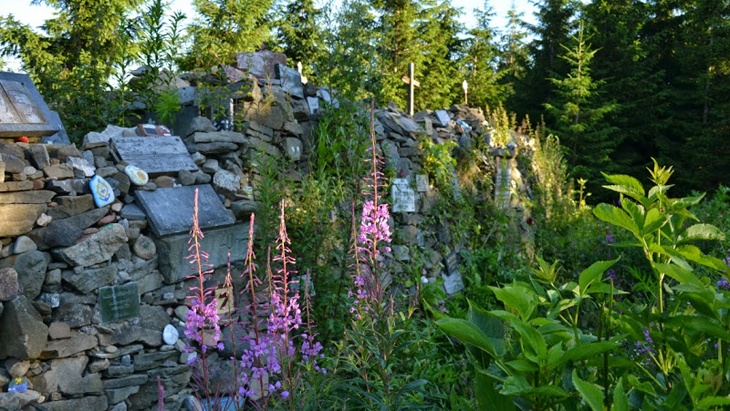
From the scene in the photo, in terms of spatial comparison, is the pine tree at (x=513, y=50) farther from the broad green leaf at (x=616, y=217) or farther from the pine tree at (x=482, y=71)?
the broad green leaf at (x=616, y=217)

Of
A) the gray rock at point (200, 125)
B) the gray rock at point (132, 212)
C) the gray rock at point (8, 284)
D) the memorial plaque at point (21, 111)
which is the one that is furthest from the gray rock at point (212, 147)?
the gray rock at point (8, 284)

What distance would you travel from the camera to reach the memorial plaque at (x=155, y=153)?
15.5ft

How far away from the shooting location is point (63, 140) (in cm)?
473

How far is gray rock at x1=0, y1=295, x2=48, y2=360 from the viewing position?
374 cm

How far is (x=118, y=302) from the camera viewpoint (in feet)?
13.7

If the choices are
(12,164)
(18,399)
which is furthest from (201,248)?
(18,399)

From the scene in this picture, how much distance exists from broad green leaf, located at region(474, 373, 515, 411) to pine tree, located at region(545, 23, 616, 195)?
49.5ft

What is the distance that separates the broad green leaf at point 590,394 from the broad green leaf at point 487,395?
0.48 ft

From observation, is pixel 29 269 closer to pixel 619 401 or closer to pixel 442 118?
pixel 619 401

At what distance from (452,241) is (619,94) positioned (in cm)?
1206

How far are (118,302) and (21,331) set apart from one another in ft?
1.98

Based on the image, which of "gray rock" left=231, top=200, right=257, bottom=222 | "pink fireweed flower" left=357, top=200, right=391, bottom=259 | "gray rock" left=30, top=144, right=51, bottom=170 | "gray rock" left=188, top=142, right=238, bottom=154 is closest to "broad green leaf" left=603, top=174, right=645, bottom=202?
"pink fireweed flower" left=357, top=200, right=391, bottom=259

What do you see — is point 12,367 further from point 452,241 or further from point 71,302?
point 452,241

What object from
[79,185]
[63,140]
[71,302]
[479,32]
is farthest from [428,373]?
[479,32]
